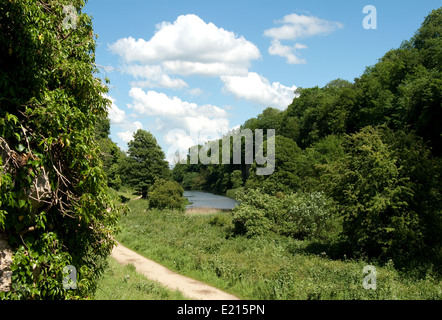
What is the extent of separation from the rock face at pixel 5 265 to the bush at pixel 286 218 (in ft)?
67.5

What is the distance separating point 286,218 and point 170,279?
14250mm

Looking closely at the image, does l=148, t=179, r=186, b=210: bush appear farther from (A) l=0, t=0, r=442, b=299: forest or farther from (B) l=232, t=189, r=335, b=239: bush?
(B) l=232, t=189, r=335, b=239: bush

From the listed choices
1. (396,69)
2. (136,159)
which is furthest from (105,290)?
(396,69)

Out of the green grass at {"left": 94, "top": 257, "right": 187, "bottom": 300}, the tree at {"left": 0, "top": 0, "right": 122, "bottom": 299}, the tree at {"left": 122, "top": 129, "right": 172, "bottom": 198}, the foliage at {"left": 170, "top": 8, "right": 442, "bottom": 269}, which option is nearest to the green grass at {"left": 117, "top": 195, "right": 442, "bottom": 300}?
the foliage at {"left": 170, "top": 8, "right": 442, "bottom": 269}

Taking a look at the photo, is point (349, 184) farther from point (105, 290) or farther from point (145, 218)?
point (145, 218)

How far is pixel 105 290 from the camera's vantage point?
11797 millimetres

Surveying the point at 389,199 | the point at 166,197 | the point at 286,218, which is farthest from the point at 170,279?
the point at 166,197

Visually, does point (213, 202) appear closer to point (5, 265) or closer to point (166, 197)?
point (166, 197)

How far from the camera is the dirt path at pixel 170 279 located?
46.2 feet

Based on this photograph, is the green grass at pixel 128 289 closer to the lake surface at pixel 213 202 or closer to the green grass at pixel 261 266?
the green grass at pixel 261 266

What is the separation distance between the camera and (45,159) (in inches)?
267

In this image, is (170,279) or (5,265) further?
(170,279)

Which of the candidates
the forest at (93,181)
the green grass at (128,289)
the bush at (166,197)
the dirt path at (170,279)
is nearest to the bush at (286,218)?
the forest at (93,181)

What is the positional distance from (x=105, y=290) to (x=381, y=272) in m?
10.7
